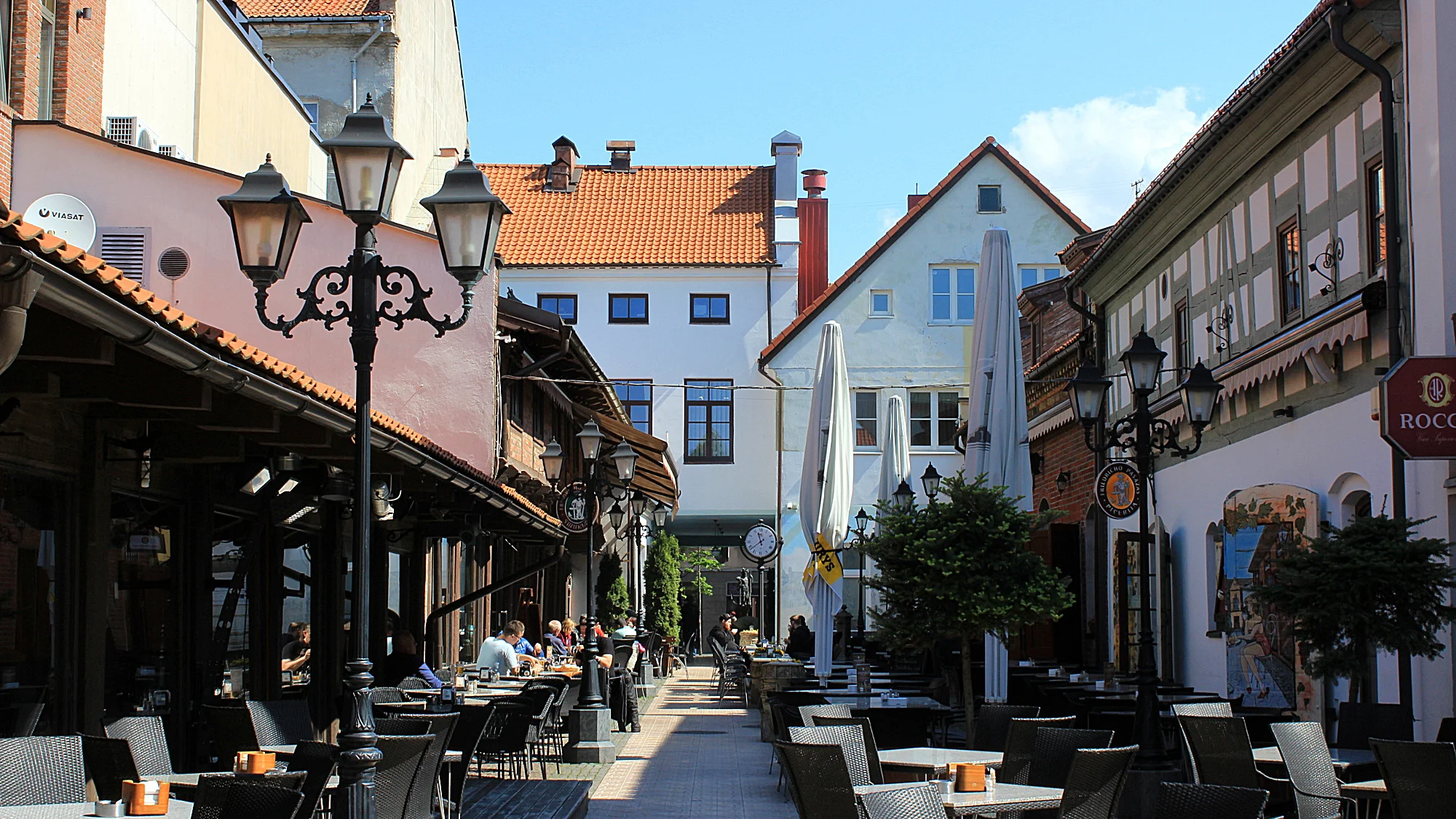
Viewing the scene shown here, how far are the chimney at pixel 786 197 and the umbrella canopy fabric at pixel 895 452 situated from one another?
59.4ft

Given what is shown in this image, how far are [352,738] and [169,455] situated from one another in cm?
439

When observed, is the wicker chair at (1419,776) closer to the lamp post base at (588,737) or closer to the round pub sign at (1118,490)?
the round pub sign at (1118,490)

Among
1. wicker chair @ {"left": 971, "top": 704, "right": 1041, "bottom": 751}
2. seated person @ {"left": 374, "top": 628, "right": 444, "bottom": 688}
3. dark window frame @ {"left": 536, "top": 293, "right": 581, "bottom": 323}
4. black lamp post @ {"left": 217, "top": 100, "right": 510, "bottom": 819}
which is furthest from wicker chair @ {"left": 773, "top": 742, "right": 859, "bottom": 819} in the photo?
dark window frame @ {"left": 536, "top": 293, "right": 581, "bottom": 323}

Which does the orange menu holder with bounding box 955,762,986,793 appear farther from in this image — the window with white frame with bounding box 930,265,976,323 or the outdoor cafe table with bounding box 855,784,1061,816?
the window with white frame with bounding box 930,265,976,323

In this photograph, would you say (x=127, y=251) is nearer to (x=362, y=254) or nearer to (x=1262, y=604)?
(x=362, y=254)

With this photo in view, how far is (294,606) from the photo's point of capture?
1448cm

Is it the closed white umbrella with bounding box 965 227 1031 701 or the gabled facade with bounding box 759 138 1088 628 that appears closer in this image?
the closed white umbrella with bounding box 965 227 1031 701

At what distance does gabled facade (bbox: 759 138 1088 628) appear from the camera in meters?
40.9

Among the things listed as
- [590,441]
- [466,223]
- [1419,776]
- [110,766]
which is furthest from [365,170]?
[590,441]

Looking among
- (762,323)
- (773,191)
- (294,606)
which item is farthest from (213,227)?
(773,191)

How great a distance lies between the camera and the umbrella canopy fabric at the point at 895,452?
24.8 meters

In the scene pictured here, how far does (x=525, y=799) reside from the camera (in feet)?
42.5

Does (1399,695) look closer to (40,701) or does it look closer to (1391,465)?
(1391,465)

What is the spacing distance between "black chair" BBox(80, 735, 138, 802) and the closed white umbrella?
761 cm
